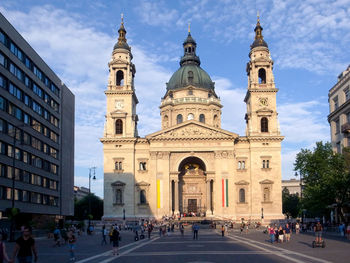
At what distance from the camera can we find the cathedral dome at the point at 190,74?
95.6 m

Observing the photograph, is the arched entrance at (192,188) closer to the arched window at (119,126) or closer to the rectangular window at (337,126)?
the arched window at (119,126)

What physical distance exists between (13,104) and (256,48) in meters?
45.1

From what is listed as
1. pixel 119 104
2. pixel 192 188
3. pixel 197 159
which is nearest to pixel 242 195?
pixel 197 159

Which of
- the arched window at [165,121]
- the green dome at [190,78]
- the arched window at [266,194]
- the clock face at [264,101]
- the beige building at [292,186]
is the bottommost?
the arched window at [266,194]

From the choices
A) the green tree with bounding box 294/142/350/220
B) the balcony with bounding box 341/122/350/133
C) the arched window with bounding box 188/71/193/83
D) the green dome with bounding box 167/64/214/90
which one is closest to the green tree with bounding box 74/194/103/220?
the green dome with bounding box 167/64/214/90

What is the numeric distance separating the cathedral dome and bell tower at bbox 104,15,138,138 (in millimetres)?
17131

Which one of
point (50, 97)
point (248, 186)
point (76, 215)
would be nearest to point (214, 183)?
point (248, 186)

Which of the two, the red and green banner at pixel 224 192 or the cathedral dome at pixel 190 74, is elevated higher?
the cathedral dome at pixel 190 74

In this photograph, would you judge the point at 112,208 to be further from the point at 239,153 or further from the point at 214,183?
the point at 239,153

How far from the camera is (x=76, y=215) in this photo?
11806 cm

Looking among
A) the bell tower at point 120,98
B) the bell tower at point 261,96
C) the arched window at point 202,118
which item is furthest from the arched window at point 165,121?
the bell tower at point 261,96

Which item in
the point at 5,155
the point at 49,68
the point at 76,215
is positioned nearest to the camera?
the point at 5,155

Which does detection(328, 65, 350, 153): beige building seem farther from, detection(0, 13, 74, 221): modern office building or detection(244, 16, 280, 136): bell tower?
detection(0, 13, 74, 221): modern office building

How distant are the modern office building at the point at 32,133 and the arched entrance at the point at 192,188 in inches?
775
